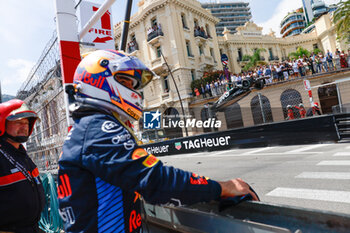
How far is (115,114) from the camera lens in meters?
1.59

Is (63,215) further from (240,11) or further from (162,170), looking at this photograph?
(240,11)

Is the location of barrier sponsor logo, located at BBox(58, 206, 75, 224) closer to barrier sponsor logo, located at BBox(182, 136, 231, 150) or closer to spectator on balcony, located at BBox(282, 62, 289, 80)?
barrier sponsor logo, located at BBox(182, 136, 231, 150)

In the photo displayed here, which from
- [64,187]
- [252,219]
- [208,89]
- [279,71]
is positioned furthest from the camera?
[208,89]

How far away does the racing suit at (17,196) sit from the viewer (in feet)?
6.74

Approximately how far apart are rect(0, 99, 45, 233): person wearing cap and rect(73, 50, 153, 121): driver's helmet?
128cm

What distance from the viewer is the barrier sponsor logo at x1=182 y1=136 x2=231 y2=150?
1073cm

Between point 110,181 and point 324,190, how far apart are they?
3850 millimetres

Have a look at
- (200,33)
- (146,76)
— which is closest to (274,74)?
(200,33)

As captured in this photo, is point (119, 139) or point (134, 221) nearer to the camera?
point (119, 139)

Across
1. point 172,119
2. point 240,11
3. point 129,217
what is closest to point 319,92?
point 172,119

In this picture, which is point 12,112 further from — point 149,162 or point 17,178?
point 149,162

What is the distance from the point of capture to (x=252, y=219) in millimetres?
1146

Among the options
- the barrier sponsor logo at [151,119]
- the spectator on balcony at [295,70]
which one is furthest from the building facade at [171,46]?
the barrier sponsor logo at [151,119]

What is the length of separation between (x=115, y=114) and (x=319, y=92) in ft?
74.9
